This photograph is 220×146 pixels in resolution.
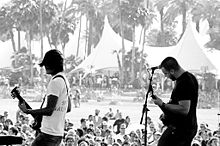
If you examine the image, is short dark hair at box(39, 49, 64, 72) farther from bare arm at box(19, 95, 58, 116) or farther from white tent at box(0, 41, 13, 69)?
white tent at box(0, 41, 13, 69)

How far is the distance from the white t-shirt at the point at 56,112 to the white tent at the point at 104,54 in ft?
121

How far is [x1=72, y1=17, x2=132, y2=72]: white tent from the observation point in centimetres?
4197

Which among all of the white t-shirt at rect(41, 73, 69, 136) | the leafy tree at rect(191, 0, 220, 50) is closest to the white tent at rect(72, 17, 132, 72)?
the leafy tree at rect(191, 0, 220, 50)

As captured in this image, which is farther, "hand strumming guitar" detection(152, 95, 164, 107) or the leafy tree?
the leafy tree

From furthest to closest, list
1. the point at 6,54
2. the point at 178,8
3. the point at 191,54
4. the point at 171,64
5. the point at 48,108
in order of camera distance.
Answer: the point at 178,8
the point at 6,54
the point at 191,54
the point at 171,64
the point at 48,108

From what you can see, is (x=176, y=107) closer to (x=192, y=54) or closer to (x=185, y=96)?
(x=185, y=96)

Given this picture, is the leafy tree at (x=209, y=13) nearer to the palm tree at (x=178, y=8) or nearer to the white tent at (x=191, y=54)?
the palm tree at (x=178, y=8)

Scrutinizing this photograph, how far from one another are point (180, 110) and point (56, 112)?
37.8 inches

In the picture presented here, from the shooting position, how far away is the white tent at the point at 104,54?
4197 cm

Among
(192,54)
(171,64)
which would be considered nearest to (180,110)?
(171,64)

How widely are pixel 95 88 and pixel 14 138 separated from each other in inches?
1475

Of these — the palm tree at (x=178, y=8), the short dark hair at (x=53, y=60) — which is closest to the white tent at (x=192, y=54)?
the palm tree at (x=178, y=8)

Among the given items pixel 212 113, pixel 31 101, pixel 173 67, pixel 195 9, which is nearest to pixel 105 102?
pixel 31 101

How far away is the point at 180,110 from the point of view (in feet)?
14.6
